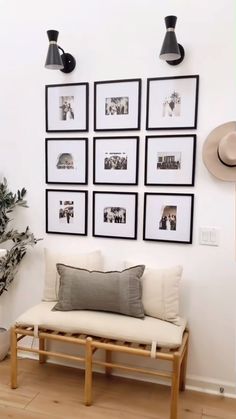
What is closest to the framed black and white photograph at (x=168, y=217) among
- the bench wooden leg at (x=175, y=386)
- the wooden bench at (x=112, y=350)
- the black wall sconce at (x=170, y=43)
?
the wooden bench at (x=112, y=350)

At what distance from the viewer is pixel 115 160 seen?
8.64 feet

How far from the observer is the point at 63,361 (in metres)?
2.83

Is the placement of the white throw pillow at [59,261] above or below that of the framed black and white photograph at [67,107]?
below

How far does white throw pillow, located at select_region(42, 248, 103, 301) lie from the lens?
2621 millimetres

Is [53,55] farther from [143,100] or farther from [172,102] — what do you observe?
[172,102]

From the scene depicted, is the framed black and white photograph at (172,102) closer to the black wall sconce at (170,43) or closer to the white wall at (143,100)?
the white wall at (143,100)

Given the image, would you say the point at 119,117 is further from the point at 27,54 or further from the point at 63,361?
the point at 63,361

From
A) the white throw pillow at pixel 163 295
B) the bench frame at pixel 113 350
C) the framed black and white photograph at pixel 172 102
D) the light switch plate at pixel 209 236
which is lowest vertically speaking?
the bench frame at pixel 113 350

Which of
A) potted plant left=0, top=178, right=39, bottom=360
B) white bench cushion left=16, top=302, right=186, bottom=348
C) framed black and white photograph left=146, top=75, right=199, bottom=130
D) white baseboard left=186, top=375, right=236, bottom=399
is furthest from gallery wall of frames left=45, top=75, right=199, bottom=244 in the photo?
white baseboard left=186, top=375, right=236, bottom=399

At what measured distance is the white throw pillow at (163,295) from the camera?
237 cm

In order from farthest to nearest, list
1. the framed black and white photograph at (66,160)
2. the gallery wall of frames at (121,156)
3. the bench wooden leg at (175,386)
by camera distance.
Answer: the framed black and white photograph at (66,160) < the gallery wall of frames at (121,156) < the bench wooden leg at (175,386)

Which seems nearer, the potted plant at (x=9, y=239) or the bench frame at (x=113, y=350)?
the bench frame at (x=113, y=350)

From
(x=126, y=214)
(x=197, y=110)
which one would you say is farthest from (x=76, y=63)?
(x=126, y=214)

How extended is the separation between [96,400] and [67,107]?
2.10m
